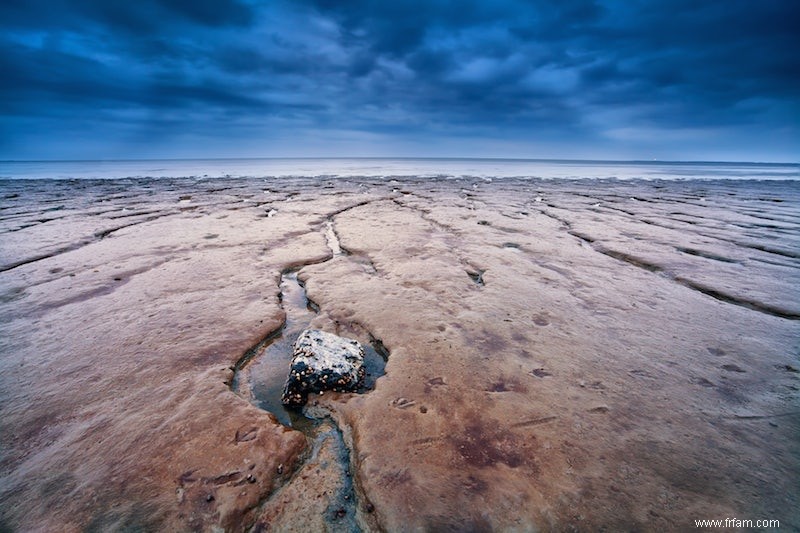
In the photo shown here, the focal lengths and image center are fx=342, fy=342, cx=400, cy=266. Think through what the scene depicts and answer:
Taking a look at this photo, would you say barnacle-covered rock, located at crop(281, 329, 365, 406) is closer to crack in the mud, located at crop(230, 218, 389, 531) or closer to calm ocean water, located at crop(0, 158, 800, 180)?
crack in the mud, located at crop(230, 218, 389, 531)

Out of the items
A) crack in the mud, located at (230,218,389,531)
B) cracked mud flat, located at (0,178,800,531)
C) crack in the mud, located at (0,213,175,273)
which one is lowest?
crack in the mud, located at (230,218,389,531)

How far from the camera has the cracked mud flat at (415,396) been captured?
1075 millimetres

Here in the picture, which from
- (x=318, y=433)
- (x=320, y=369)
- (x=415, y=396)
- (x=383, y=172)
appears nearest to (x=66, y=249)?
(x=320, y=369)

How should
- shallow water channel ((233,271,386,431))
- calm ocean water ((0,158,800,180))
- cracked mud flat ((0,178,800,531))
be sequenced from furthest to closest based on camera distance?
calm ocean water ((0,158,800,180)), shallow water channel ((233,271,386,431)), cracked mud flat ((0,178,800,531))

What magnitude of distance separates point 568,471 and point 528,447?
0.47 feet

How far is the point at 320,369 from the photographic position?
1613 millimetres

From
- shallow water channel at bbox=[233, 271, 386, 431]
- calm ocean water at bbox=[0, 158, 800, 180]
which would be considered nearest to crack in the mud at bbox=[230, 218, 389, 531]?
shallow water channel at bbox=[233, 271, 386, 431]

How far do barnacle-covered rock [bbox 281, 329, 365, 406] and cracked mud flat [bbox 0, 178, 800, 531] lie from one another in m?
0.07

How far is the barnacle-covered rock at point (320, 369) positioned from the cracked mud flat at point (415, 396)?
7cm

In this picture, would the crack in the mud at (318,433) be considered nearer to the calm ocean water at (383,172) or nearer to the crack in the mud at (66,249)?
the crack in the mud at (66,249)

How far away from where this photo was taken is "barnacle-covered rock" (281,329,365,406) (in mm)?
1582

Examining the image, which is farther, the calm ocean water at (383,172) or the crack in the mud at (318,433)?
the calm ocean water at (383,172)

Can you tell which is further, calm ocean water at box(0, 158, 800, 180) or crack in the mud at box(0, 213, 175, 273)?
calm ocean water at box(0, 158, 800, 180)

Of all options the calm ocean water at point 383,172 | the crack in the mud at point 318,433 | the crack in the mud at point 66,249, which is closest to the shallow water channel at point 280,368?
the crack in the mud at point 318,433
